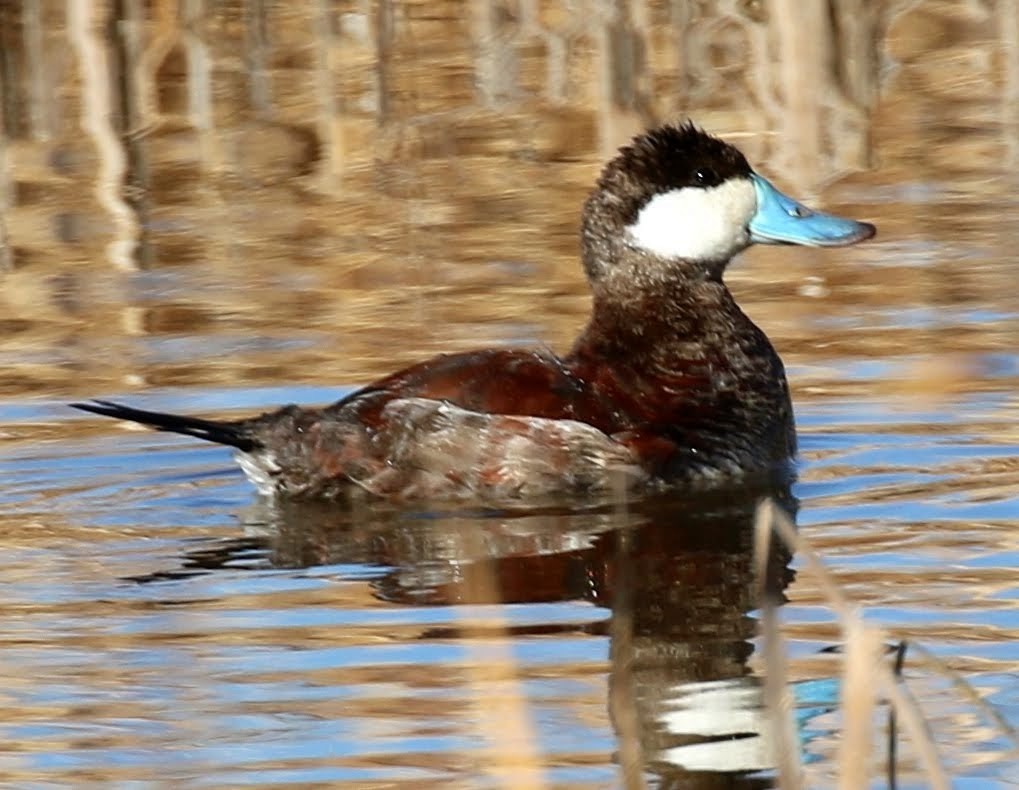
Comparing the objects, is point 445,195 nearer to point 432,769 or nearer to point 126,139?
point 126,139

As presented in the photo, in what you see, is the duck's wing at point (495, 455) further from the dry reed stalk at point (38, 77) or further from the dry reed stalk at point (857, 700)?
the dry reed stalk at point (38, 77)

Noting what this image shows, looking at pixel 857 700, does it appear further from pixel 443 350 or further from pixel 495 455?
pixel 443 350

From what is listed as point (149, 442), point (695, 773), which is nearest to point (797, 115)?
point (149, 442)

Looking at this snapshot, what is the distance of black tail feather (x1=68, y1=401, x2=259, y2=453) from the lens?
19.2 ft

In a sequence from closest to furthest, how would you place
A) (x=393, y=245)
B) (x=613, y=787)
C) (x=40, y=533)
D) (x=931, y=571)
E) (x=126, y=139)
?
(x=613, y=787) < (x=931, y=571) < (x=40, y=533) < (x=393, y=245) < (x=126, y=139)

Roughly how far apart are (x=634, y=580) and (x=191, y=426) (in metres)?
1.29

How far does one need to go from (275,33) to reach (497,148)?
2.31 metres

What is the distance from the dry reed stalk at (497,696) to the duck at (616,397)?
32 centimetres

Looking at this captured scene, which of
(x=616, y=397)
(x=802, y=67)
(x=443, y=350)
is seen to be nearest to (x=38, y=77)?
(x=802, y=67)

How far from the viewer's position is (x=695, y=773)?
12.4 feet

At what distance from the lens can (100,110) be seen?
10.7 meters

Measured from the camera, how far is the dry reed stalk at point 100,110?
955 centimetres

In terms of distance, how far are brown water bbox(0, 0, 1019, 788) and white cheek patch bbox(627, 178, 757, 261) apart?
0.56m

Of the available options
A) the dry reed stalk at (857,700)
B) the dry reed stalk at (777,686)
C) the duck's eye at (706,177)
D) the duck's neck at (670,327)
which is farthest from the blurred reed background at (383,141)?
the dry reed stalk at (857,700)
